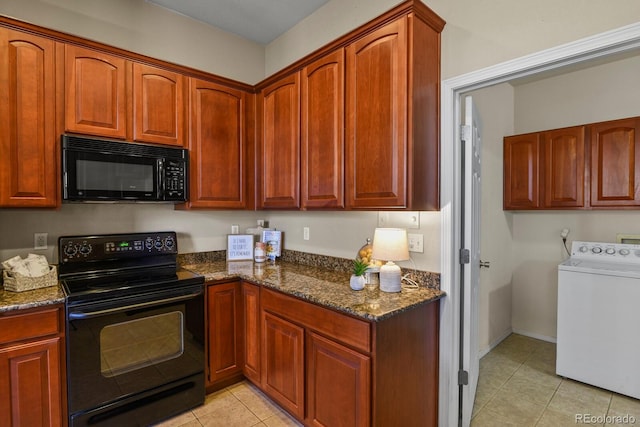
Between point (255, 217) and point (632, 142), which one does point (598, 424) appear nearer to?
point (632, 142)

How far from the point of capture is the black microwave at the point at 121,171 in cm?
204

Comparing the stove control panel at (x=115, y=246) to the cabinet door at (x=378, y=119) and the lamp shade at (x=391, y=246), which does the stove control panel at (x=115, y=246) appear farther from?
the lamp shade at (x=391, y=246)

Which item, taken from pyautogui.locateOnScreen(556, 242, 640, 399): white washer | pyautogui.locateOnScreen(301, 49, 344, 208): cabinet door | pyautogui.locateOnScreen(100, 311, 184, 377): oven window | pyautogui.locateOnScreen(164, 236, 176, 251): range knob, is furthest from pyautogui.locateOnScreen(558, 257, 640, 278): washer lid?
pyautogui.locateOnScreen(164, 236, 176, 251): range knob

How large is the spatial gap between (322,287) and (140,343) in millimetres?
1142

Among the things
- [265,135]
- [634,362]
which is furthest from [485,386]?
[265,135]

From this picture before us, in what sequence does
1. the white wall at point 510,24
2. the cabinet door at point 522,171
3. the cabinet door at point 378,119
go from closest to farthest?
the white wall at point 510,24
the cabinet door at point 378,119
the cabinet door at point 522,171

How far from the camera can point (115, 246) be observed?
232cm

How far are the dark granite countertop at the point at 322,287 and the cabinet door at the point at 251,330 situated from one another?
116mm

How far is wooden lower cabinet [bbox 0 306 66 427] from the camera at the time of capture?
162cm

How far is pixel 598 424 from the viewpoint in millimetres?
2135

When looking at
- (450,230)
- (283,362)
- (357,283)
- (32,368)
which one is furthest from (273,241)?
(32,368)

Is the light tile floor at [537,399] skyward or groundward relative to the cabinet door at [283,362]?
groundward

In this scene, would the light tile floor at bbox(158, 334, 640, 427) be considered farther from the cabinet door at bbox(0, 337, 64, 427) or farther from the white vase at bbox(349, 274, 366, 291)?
the white vase at bbox(349, 274, 366, 291)

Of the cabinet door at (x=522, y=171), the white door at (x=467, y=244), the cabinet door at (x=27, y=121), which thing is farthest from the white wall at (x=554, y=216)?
the cabinet door at (x=27, y=121)
